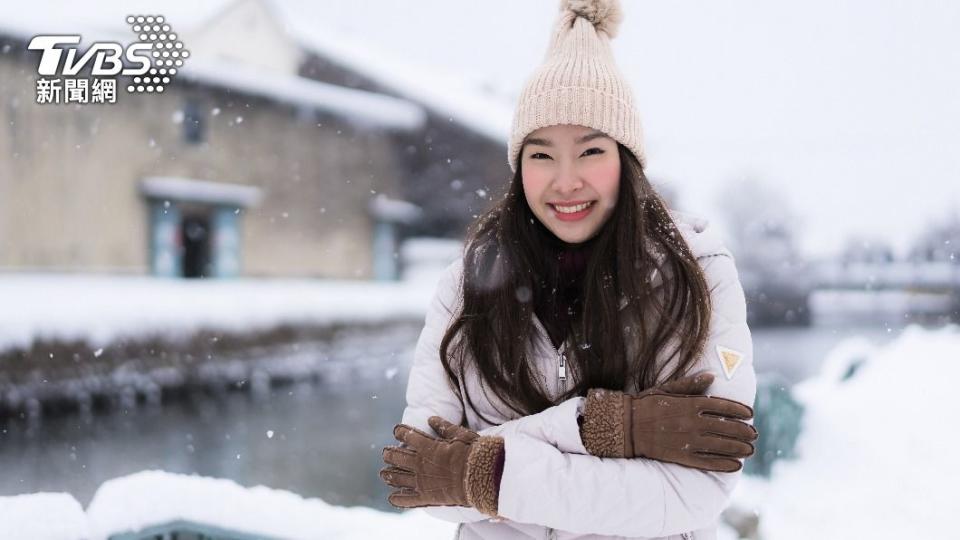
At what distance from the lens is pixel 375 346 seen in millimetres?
7453

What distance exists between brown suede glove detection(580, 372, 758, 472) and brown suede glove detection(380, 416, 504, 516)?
17 centimetres

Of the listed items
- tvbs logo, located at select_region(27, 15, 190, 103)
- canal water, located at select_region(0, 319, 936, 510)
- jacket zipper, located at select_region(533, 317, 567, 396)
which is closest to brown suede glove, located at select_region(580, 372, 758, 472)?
jacket zipper, located at select_region(533, 317, 567, 396)

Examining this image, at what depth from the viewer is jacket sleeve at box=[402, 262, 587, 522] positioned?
1.07 m

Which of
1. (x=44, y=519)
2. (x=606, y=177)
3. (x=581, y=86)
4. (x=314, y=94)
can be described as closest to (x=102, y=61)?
(x=314, y=94)

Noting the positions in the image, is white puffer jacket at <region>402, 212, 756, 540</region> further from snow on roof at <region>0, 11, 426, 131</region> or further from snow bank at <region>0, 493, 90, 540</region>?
snow on roof at <region>0, 11, 426, 131</region>

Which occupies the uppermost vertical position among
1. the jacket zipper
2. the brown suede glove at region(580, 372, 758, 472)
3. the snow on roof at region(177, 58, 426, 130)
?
the snow on roof at region(177, 58, 426, 130)

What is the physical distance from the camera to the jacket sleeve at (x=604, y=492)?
39.4 inches

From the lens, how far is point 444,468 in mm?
1076

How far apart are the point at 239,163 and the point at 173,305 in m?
1.75

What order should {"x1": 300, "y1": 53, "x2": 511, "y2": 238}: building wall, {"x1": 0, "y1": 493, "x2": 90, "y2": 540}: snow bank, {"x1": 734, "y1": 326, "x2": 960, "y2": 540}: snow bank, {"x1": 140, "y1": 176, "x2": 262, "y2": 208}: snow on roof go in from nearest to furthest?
{"x1": 0, "y1": 493, "x2": 90, "y2": 540}: snow bank < {"x1": 734, "y1": 326, "x2": 960, "y2": 540}: snow bank < {"x1": 140, "y1": 176, "x2": 262, "y2": 208}: snow on roof < {"x1": 300, "y1": 53, "x2": 511, "y2": 238}: building wall

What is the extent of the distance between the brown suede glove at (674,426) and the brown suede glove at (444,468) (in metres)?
0.17

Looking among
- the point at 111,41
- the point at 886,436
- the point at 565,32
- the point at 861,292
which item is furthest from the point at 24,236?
the point at 861,292

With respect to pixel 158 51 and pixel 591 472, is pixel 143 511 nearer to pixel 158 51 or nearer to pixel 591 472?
pixel 591 472

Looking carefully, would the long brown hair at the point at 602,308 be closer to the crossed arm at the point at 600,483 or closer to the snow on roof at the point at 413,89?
the crossed arm at the point at 600,483
